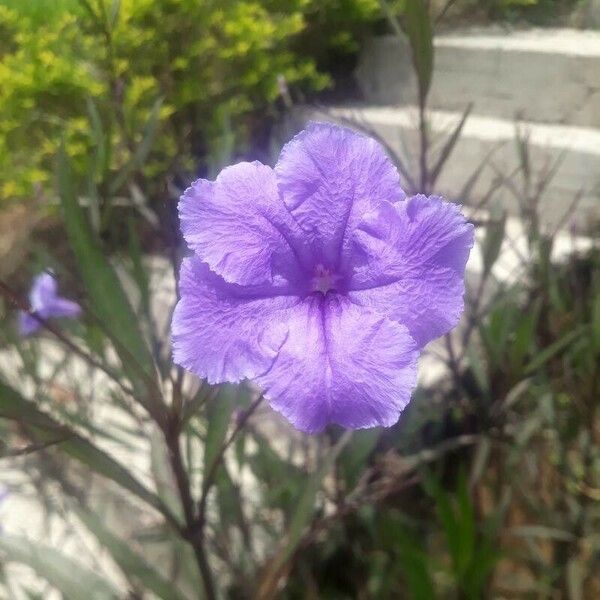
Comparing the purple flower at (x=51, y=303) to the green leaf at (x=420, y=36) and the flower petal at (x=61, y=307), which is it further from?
the green leaf at (x=420, y=36)

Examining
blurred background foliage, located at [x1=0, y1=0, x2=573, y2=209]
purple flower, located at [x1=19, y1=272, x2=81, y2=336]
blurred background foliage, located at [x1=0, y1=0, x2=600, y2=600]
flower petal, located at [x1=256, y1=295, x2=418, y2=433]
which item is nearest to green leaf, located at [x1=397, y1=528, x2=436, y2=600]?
blurred background foliage, located at [x1=0, y1=0, x2=600, y2=600]

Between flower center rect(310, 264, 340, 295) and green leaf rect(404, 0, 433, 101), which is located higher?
green leaf rect(404, 0, 433, 101)

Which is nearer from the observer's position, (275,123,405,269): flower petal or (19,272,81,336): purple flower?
(275,123,405,269): flower petal

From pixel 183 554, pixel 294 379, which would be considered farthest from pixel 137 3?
pixel 294 379

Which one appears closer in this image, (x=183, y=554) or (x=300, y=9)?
(x=183, y=554)

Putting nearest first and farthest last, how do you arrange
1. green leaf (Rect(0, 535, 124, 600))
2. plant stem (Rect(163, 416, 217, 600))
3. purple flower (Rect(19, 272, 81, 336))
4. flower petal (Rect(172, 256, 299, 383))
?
flower petal (Rect(172, 256, 299, 383)), plant stem (Rect(163, 416, 217, 600)), green leaf (Rect(0, 535, 124, 600)), purple flower (Rect(19, 272, 81, 336))

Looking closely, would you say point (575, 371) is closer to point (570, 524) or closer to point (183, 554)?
point (570, 524)

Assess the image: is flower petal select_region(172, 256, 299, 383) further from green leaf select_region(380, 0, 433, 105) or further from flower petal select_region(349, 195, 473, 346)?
green leaf select_region(380, 0, 433, 105)
